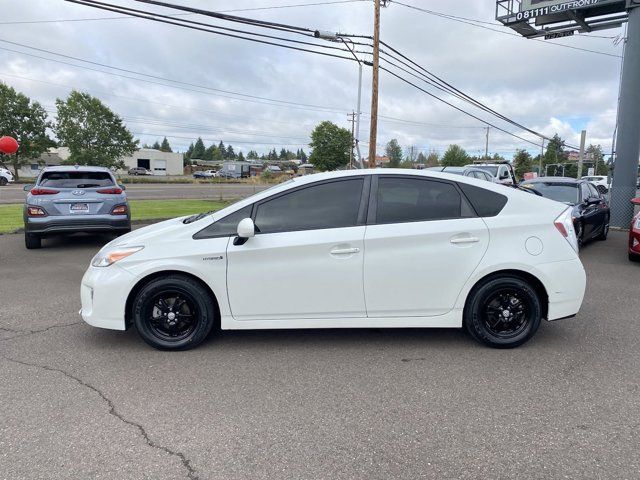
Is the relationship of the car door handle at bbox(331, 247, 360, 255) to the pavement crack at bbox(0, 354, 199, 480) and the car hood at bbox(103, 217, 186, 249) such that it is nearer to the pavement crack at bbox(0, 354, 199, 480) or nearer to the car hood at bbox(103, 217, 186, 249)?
the car hood at bbox(103, 217, 186, 249)

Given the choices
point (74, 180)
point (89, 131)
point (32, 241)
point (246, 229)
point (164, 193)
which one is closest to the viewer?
point (246, 229)

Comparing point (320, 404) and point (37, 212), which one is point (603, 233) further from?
point (37, 212)

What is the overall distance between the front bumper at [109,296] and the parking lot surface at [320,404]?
1.03 feet

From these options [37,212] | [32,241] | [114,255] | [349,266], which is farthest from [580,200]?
[32,241]

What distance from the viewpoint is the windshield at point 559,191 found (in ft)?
33.1

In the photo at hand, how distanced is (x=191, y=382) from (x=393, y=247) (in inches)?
79.0

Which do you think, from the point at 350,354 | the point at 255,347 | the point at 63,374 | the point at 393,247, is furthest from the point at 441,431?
the point at 63,374

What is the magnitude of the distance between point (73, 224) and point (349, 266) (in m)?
6.91

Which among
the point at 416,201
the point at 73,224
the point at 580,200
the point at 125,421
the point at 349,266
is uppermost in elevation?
the point at 416,201

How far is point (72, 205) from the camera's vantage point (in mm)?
9016

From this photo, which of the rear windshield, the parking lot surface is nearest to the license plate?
the rear windshield

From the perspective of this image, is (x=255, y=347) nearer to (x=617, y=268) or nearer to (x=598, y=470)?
(x=598, y=470)

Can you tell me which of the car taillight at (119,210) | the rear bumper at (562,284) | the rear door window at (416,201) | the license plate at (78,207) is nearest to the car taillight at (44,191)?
the license plate at (78,207)

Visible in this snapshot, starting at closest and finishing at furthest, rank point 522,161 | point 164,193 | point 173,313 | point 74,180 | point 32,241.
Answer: point 173,313 < point 74,180 < point 32,241 < point 164,193 < point 522,161
